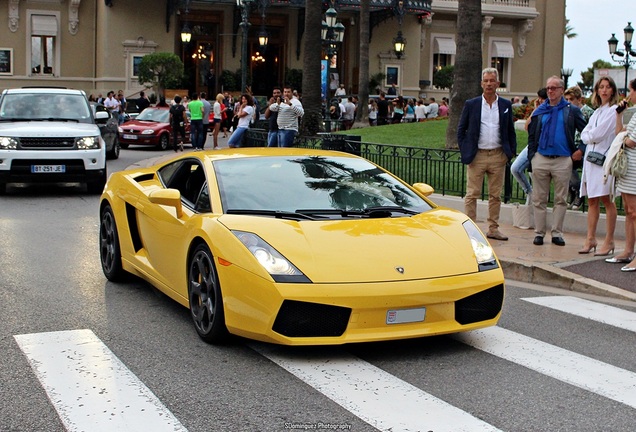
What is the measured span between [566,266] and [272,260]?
4.74m

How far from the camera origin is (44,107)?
1722 cm

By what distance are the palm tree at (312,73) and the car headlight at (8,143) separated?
10.7 metres

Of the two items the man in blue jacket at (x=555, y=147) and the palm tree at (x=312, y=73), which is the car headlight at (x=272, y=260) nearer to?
the man in blue jacket at (x=555, y=147)

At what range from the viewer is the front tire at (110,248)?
853cm

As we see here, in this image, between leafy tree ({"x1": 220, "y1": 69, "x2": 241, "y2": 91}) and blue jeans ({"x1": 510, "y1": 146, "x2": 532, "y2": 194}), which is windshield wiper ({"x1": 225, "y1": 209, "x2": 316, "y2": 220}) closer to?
blue jeans ({"x1": 510, "y1": 146, "x2": 532, "y2": 194})

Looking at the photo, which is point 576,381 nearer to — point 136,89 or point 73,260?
point 73,260

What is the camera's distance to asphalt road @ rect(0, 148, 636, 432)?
497cm

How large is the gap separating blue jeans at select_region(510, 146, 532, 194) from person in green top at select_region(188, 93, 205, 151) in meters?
16.6

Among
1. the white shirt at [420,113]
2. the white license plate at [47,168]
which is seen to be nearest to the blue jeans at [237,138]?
the white license plate at [47,168]

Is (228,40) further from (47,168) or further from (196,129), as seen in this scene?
(47,168)

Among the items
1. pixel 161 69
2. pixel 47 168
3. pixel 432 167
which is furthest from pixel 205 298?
pixel 161 69

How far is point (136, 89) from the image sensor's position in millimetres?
44594

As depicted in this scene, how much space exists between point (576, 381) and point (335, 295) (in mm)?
1561

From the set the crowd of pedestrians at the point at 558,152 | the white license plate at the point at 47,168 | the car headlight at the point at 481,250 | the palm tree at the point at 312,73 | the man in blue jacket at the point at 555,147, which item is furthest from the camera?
the palm tree at the point at 312,73
